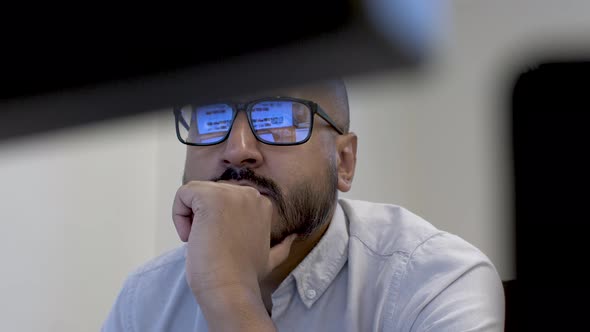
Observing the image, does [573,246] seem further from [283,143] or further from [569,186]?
[283,143]

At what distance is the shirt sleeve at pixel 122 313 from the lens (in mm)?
1157

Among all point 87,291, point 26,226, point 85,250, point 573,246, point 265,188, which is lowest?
point 87,291

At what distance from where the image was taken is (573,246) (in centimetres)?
15

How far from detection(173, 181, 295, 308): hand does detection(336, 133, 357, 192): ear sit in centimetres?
28

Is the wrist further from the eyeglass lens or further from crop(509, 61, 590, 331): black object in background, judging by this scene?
crop(509, 61, 590, 331): black object in background

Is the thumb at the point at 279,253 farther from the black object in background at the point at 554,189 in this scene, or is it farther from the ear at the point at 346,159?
the black object in background at the point at 554,189

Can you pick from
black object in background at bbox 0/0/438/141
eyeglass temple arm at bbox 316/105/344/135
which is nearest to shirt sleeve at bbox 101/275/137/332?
eyeglass temple arm at bbox 316/105/344/135

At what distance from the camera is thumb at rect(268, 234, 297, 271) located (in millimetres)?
982

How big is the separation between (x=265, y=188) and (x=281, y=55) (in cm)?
87

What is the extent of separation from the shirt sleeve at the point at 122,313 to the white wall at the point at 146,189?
39 centimetres

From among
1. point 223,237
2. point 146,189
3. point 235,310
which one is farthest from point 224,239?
point 146,189

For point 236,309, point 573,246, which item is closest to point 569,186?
point 573,246

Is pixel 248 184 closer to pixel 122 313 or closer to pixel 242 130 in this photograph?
pixel 242 130

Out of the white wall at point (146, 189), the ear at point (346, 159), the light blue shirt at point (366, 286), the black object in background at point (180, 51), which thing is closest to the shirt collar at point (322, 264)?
the light blue shirt at point (366, 286)
